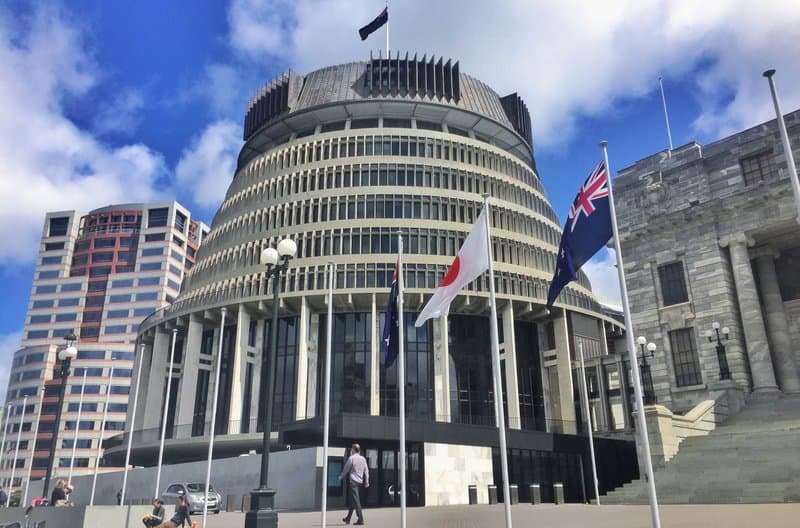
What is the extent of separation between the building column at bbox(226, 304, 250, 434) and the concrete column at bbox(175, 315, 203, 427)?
3578 mm

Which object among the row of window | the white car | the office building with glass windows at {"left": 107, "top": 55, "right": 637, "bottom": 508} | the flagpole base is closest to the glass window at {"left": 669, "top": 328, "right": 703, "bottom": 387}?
the office building with glass windows at {"left": 107, "top": 55, "right": 637, "bottom": 508}

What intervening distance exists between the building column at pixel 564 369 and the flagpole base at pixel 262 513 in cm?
4444

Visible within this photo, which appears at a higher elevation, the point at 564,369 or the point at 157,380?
the point at 157,380

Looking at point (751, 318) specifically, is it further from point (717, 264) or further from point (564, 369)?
point (564, 369)

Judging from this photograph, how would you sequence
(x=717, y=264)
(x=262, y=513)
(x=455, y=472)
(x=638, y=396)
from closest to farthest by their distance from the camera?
(x=638, y=396)
(x=262, y=513)
(x=455, y=472)
(x=717, y=264)

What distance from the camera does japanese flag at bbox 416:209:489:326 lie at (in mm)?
15438

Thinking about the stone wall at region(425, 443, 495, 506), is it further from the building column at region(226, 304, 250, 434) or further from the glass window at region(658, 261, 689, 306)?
the building column at region(226, 304, 250, 434)

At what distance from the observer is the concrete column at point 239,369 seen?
52.3 metres

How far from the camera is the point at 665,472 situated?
26.4 metres

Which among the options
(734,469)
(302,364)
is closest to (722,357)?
(734,469)

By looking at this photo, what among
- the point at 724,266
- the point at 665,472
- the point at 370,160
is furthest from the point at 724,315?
the point at 370,160

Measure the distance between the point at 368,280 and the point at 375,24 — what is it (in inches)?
1095

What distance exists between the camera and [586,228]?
1462cm

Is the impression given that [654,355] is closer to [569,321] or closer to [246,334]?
[569,321]
